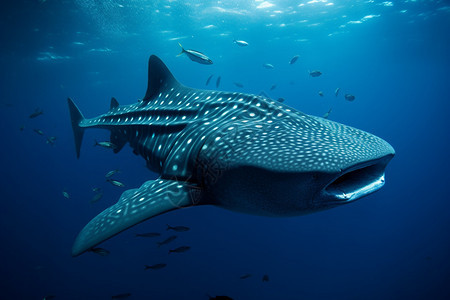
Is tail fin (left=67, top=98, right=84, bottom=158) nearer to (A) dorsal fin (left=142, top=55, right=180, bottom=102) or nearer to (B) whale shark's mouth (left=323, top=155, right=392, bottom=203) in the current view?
(A) dorsal fin (left=142, top=55, right=180, bottom=102)

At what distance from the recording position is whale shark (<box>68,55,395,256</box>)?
6.84 feet

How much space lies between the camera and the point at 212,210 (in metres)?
14.8

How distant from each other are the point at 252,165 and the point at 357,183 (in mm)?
975

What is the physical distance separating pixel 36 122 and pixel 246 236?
76579 mm

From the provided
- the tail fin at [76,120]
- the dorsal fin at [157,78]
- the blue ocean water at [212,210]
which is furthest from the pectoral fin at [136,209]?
the blue ocean water at [212,210]

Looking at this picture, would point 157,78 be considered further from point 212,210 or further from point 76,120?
point 212,210

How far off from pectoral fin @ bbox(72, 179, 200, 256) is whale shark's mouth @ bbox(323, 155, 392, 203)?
4.66 ft

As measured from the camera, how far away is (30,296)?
46.6 feet

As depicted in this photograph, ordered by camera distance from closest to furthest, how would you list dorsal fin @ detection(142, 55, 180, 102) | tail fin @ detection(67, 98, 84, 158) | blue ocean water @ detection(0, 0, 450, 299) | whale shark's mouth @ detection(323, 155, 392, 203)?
whale shark's mouth @ detection(323, 155, 392, 203) → dorsal fin @ detection(142, 55, 180, 102) → tail fin @ detection(67, 98, 84, 158) → blue ocean water @ detection(0, 0, 450, 299)

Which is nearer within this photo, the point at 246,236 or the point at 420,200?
the point at 246,236

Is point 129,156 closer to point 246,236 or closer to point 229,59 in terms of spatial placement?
point 246,236

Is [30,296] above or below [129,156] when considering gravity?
below

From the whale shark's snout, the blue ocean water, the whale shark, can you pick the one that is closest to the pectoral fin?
the whale shark

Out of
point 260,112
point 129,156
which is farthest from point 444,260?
point 129,156
